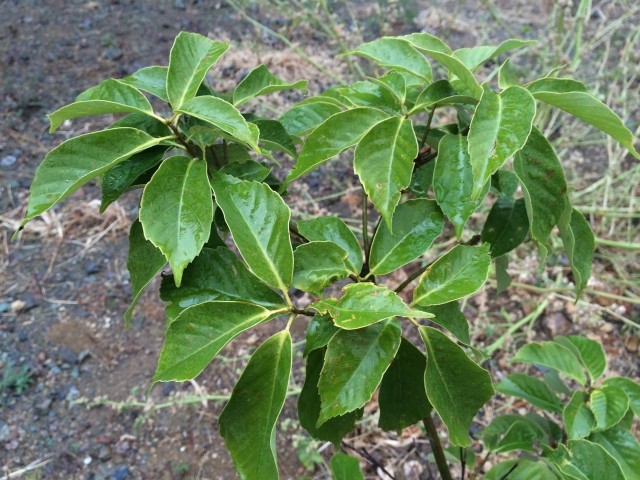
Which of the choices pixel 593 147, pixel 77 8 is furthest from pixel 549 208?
pixel 77 8

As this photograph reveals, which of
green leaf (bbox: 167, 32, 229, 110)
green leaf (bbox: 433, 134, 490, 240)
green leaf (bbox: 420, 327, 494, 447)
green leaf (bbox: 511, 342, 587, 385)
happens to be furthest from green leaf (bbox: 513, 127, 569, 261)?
green leaf (bbox: 511, 342, 587, 385)

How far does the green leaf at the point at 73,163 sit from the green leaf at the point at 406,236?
0.96 ft

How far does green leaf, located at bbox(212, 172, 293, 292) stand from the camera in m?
0.63

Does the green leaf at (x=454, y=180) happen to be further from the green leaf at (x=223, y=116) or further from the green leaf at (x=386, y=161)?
the green leaf at (x=223, y=116)

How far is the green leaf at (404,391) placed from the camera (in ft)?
2.30

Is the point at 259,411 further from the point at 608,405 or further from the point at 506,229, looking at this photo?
the point at 608,405

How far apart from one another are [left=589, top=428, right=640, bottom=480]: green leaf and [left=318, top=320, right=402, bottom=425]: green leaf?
21.7 inches

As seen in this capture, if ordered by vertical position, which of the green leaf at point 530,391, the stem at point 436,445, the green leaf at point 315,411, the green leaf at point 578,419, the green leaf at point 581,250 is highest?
the green leaf at point 581,250

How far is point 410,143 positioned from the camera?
63cm

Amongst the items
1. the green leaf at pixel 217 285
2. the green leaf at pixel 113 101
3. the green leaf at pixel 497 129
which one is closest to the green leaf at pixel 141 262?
the green leaf at pixel 217 285

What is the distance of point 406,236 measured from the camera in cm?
69

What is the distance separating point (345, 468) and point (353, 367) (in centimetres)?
32

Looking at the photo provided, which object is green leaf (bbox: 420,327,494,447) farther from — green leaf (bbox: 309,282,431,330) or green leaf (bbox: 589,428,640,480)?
green leaf (bbox: 589,428,640,480)

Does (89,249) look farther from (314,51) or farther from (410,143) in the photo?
(410,143)
